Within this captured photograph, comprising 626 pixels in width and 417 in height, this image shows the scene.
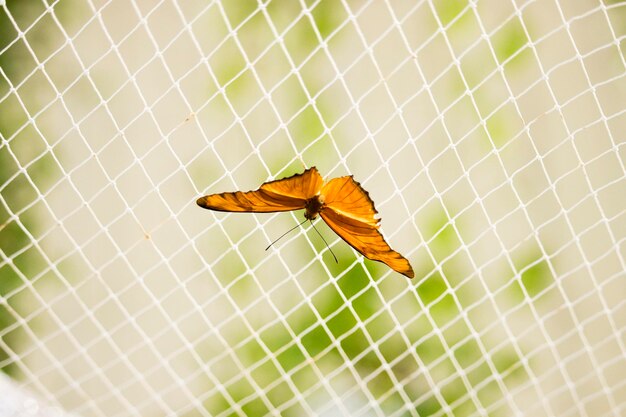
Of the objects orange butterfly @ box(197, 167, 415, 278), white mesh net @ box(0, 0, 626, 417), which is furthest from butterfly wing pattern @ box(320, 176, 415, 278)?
white mesh net @ box(0, 0, 626, 417)

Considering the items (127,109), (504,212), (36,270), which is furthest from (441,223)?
(36,270)

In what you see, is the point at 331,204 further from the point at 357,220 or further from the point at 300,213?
the point at 300,213

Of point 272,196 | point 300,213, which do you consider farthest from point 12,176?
point 272,196

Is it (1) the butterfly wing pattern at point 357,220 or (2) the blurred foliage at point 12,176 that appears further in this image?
(2) the blurred foliage at point 12,176

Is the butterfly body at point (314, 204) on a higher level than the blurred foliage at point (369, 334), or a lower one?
higher

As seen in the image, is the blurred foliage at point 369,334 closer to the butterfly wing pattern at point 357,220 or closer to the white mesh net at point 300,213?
the white mesh net at point 300,213

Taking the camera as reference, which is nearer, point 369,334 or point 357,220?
point 357,220

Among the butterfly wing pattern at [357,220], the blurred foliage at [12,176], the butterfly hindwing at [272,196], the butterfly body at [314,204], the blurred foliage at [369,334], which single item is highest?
the blurred foliage at [12,176]

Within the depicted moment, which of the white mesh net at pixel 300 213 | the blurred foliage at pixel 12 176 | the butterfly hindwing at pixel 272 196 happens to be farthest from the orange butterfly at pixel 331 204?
the blurred foliage at pixel 12 176
